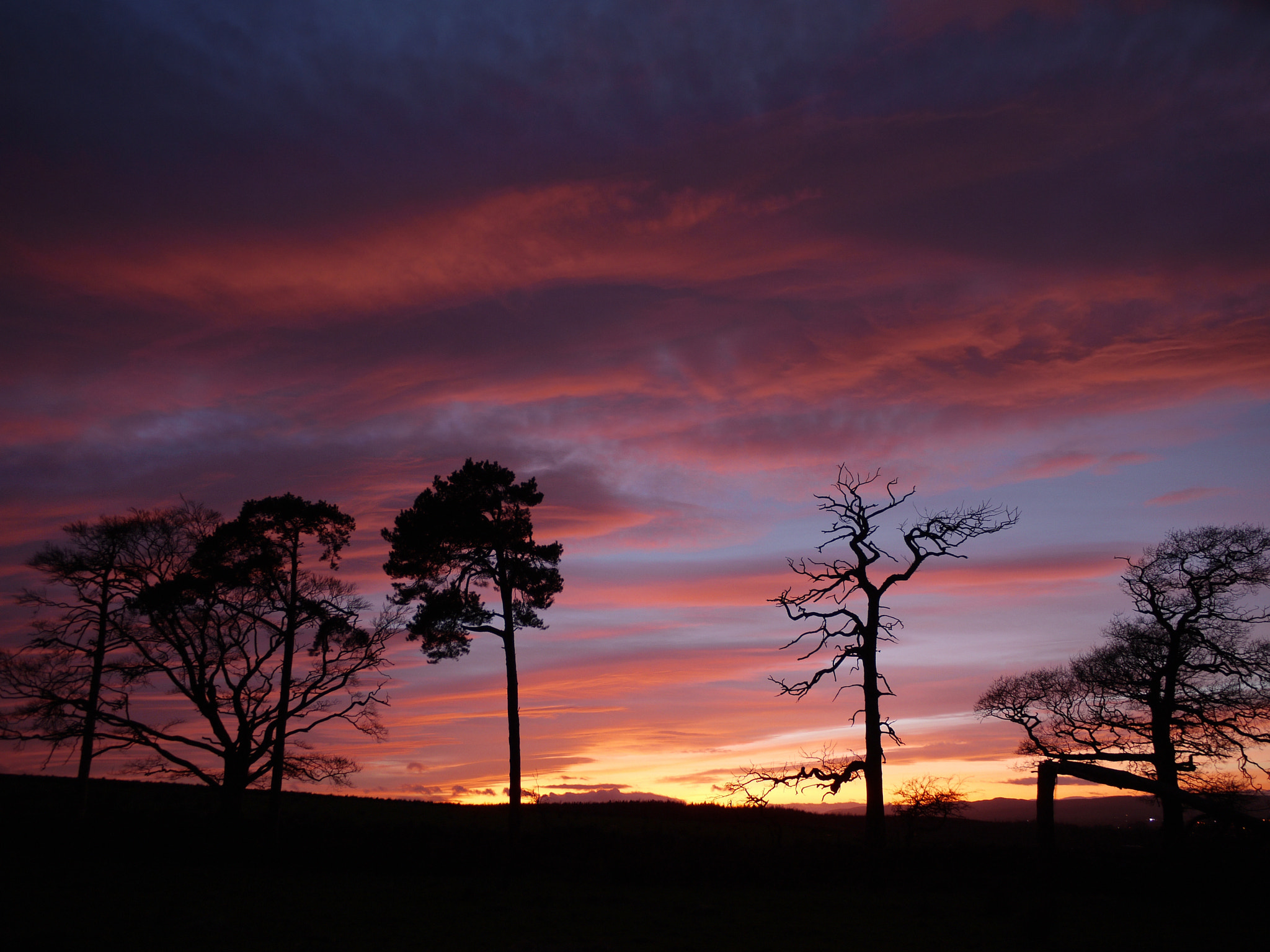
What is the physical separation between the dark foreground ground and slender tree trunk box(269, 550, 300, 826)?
1668 millimetres

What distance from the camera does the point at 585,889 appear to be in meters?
25.4

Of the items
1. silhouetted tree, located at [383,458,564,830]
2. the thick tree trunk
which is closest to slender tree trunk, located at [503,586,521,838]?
silhouetted tree, located at [383,458,564,830]

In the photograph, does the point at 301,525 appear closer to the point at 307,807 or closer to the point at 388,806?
the point at 307,807

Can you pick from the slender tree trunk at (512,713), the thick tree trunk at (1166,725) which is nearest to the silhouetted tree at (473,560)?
the slender tree trunk at (512,713)

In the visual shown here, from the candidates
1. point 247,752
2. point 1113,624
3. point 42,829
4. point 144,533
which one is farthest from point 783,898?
point 42,829

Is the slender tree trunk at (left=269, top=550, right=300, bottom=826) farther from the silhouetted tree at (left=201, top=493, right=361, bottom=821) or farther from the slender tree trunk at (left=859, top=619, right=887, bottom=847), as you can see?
the slender tree trunk at (left=859, top=619, right=887, bottom=847)

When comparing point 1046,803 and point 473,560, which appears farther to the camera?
point 473,560

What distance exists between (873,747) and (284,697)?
2162 centimetres

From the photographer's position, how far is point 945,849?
30547mm

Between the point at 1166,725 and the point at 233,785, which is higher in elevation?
the point at 1166,725

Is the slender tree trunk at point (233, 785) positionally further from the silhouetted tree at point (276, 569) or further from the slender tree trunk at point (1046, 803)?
the slender tree trunk at point (1046, 803)

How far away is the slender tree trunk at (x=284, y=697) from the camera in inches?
1188

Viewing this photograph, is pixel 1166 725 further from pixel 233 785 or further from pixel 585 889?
pixel 233 785

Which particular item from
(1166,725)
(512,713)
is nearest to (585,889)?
(512,713)
